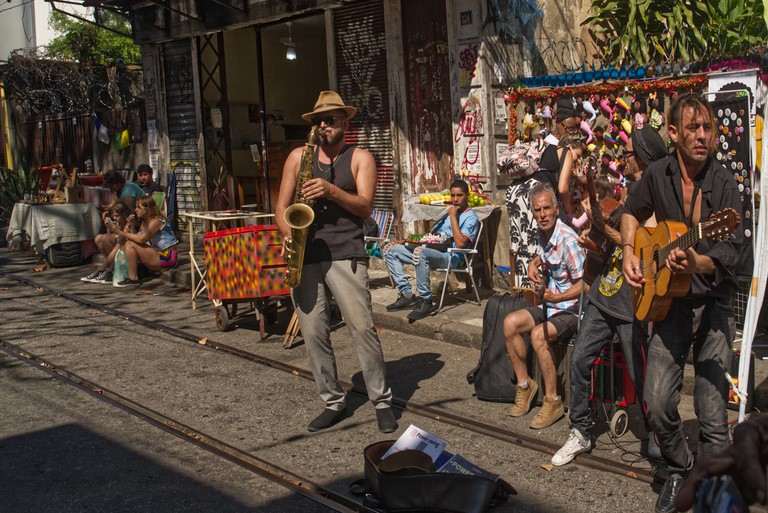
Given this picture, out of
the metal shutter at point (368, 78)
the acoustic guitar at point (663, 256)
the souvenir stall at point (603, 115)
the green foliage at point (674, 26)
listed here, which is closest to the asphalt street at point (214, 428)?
the acoustic guitar at point (663, 256)

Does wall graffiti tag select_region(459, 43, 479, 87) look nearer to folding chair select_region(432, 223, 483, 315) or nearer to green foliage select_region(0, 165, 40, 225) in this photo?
folding chair select_region(432, 223, 483, 315)

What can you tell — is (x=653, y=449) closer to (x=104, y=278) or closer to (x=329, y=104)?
(x=329, y=104)

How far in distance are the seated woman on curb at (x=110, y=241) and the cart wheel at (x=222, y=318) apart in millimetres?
3751

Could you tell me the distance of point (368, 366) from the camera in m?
6.07

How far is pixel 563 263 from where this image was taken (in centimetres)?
621

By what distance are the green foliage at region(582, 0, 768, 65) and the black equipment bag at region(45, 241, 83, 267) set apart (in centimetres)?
874

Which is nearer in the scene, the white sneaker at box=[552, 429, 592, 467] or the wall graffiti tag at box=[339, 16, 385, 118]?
the white sneaker at box=[552, 429, 592, 467]

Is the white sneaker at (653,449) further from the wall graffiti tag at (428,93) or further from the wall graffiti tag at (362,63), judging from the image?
the wall graffiti tag at (362,63)

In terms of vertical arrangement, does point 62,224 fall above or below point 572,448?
above

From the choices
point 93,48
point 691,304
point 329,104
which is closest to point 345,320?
point 329,104

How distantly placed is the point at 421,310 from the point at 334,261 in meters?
3.26

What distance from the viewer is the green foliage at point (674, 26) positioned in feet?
34.4

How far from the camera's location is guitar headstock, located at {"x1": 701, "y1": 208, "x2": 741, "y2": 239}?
13.1ft

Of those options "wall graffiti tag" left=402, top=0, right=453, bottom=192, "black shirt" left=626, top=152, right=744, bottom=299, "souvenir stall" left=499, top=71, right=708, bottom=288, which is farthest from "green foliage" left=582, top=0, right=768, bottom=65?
"black shirt" left=626, top=152, right=744, bottom=299
